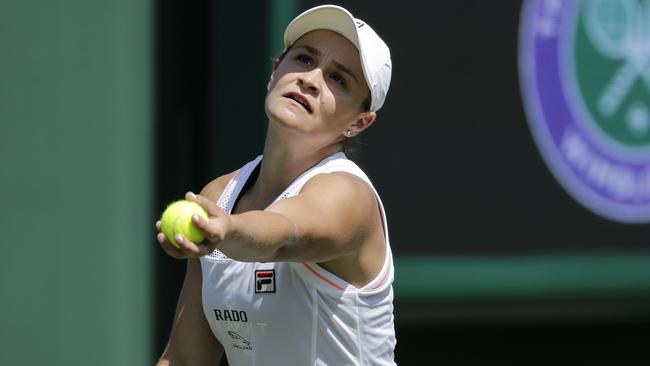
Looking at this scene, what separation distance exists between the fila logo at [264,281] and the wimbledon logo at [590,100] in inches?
100

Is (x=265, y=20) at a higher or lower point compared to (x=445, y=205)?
higher

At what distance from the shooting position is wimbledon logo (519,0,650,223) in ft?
18.3

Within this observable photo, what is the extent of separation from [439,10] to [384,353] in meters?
2.40

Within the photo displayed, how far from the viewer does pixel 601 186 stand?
222 inches

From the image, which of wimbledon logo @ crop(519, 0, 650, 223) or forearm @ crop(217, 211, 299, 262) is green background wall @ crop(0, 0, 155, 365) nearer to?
wimbledon logo @ crop(519, 0, 650, 223)

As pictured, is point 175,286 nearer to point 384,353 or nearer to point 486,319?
point 486,319

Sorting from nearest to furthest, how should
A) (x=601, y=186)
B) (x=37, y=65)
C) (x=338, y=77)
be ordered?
1. (x=338, y=77)
2. (x=37, y=65)
3. (x=601, y=186)

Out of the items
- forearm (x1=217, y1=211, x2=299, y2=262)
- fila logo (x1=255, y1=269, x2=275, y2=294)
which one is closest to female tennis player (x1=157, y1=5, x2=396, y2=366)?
fila logo (x1=255, y1=269, x2=275, y2=294)

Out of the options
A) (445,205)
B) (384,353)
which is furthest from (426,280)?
(384,353)

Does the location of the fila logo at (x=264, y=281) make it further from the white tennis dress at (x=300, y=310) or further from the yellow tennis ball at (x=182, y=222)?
the yellow tennis ball at (x=182, y=222)

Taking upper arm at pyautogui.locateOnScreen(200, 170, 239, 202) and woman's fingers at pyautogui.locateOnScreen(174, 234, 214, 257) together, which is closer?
woman's fingers at pyautogui.locateOnScreen(174, 234, 214, 257)

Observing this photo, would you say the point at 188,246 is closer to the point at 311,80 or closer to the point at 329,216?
the point at 329,216

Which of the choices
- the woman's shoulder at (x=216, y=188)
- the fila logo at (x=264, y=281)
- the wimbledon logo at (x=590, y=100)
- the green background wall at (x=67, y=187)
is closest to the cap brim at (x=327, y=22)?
the woman's shoulder at (x=216, y=188)

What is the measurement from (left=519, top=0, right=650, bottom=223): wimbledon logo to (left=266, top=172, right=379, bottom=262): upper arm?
2491 mm
